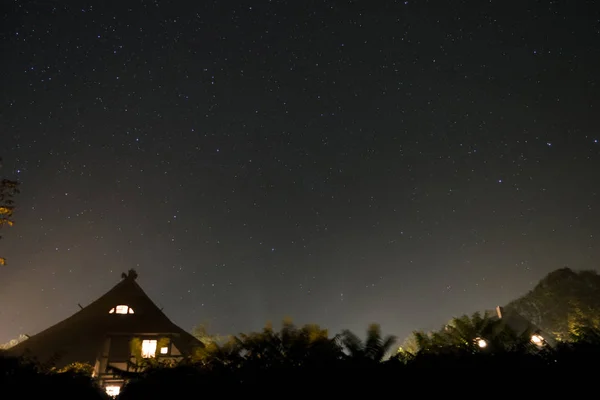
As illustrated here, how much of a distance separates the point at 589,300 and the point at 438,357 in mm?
58966

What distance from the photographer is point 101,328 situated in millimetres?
21672

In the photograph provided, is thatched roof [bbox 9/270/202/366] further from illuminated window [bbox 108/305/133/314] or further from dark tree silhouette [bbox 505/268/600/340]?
dark tree silhouette [bbox 505/268/600/340]

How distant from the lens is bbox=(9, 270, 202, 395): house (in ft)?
64.8

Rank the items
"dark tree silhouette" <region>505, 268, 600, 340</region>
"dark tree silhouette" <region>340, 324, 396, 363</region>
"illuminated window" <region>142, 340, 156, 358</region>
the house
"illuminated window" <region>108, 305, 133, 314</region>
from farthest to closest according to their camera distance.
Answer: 1. "dark tree silhouette" <region>505, 268, 600, 340</region>
2. "illuminated window" <region>108, 305, 133, 314</region>
3. "illuminated window" <region>142, 340, 156, 358</region>
4. the house
5. "dark tree silhouette" <region>340, 324, 396, 363</region>

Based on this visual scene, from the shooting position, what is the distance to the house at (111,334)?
19.8m

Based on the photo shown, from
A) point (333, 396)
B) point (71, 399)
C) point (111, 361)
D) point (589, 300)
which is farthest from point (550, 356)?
point (589, 300)

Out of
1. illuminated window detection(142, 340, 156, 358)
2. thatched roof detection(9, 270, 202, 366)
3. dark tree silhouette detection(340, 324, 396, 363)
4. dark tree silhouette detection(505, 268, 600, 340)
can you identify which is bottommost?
dark tree silhouette detection(340, 324, 396, 363)

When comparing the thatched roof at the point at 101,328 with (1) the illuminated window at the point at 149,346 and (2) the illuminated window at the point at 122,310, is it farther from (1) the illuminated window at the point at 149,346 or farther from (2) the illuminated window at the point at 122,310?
(1) the illuminated window at the point at 149,346

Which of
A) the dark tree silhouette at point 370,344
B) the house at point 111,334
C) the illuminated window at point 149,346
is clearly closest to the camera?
the dark tree silhouette at point 370,344

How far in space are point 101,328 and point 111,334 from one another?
84 centimetres

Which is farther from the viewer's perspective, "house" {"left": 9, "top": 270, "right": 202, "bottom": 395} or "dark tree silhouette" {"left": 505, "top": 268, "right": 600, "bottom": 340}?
"dark tree silhouette" {"left": 505, "top": 268, "right": 600, "bottom": 340}

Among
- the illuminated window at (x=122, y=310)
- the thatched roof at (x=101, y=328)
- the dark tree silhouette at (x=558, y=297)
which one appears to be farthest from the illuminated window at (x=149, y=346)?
the dark tree silhouette at (x=558, y=297)

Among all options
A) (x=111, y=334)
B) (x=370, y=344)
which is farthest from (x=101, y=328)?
(x=370, y=344)

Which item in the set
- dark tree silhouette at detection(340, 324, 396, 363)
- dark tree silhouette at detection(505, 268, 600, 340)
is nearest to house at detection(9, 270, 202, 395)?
dark tree silhouette at detection(340, 324, 396, 363)
